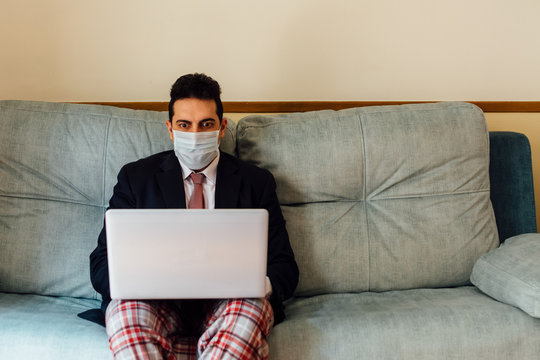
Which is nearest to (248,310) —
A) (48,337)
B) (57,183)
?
(48,337)

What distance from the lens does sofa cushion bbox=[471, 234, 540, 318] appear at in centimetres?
150

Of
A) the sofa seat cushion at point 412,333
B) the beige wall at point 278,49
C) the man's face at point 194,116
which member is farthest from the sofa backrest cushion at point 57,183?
the sofa seat cushion at point 412,333

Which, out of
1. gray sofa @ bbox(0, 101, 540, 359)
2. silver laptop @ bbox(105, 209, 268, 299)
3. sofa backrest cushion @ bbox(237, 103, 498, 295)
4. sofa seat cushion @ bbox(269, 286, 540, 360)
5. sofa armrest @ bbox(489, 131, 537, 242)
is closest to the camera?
silver laptop @ bbox(105, 209, 268, 299)

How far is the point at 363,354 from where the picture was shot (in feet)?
4.64

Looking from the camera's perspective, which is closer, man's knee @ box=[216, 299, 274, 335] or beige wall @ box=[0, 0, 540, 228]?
man's knee @ box=[216, 299, 274, 335]

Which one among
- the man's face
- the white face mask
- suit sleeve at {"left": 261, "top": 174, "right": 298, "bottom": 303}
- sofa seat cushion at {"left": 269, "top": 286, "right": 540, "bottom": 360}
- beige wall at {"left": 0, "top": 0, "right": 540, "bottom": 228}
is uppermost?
beige wall at {"left": 0, "top": 0, "right": 540, "bottom": 228}

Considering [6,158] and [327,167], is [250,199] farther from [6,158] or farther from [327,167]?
[6,158]

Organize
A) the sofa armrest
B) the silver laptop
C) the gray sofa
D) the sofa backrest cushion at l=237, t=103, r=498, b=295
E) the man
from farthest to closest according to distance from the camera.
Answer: the sofa armrest → the sofa backrest cushion at l=237, t=103, r=498, b=295 → the gray sofa → the man → the silver laptop

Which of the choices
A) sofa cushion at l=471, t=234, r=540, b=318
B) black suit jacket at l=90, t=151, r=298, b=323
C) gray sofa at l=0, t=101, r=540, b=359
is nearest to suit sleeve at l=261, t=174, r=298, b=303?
black suit jacket at l=90, t=151, r=298, b=323

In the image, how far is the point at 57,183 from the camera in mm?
1730

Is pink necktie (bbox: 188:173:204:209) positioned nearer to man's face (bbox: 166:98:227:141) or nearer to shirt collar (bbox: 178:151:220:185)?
shirt collar (bbox: 178:151:220:185)

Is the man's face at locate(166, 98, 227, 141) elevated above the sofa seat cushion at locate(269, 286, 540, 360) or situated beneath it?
elevated above

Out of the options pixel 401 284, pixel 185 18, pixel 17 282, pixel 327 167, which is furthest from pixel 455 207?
pixel 17 282

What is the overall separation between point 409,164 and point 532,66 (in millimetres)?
978
